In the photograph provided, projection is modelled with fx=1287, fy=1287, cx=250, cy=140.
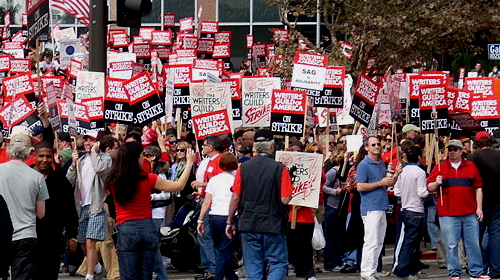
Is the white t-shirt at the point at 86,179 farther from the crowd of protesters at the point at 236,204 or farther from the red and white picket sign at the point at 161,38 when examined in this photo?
the red and white picket sign at the point at 161,38

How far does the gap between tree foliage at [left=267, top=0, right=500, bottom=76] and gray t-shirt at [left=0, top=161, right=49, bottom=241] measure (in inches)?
589

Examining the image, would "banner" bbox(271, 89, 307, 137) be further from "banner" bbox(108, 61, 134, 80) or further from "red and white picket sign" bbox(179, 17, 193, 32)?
"red and white picket sign" bbox(179, 17, 193, 32)

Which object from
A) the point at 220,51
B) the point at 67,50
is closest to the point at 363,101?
the point at 67,50

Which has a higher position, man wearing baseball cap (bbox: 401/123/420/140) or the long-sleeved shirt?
man wearing baseball cap (bbox: 401/123/420/140)

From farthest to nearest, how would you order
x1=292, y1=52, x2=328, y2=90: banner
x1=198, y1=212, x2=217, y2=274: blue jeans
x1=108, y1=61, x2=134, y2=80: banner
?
1. x1=108, y1=61, x2=134, y2=80: banner
2. x1=292, y1=52, x2=328, y2=90: banner
3. x1=198, y1=212, x2=217, y2=274: blue jeans

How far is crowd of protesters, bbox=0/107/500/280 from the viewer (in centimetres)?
1132

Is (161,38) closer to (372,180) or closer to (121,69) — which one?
(121,69)

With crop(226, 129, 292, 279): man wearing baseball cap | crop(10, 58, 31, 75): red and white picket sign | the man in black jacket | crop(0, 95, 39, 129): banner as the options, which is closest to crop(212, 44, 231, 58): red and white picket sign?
crop(10, 58, 31, 75): red and white picket sign

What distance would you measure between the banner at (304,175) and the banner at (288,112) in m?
2.69

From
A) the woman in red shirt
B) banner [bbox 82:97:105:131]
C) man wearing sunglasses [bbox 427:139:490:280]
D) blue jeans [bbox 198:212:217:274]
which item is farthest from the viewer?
banner [bbox 82:97:105:131]

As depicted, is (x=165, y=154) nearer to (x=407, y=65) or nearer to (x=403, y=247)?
(x=403, y=247)

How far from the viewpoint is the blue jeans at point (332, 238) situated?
654 inches

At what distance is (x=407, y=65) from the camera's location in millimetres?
26531

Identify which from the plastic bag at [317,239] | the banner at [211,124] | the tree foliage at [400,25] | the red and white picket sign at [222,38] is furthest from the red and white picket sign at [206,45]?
the plastic bag at [317,239]
